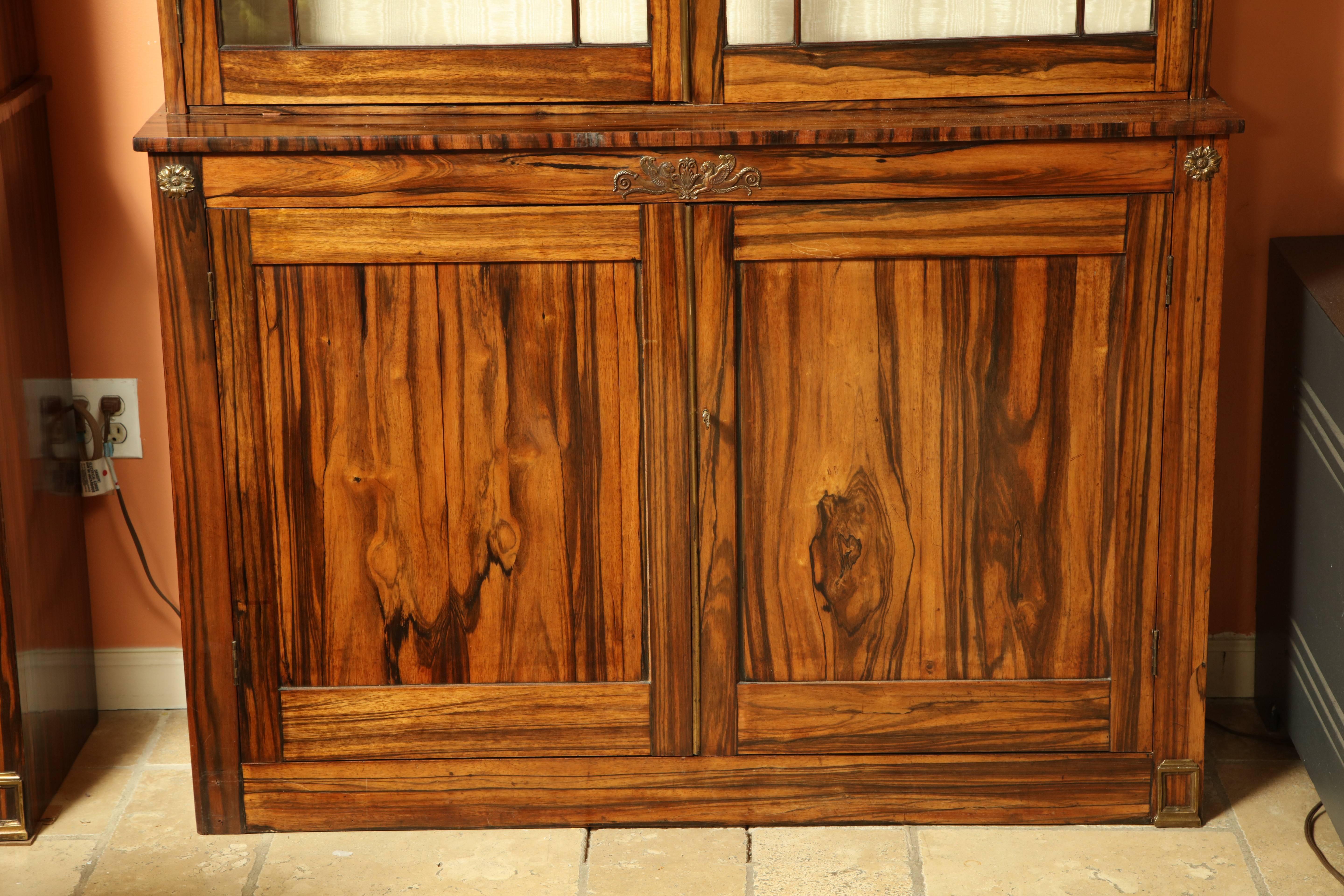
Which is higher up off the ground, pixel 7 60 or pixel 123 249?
pixel 7 60

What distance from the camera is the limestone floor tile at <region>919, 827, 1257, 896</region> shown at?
2.07 metres

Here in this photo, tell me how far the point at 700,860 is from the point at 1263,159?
148 cm

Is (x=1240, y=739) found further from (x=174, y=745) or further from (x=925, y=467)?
(x=174, y=745)

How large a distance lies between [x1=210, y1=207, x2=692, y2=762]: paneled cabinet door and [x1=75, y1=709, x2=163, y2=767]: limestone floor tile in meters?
0.43

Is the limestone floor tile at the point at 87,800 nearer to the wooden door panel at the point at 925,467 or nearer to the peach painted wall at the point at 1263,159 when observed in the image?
the wooden door panel at the point at 925,467

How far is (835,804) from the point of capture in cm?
222

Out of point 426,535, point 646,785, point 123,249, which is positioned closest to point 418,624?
point 426,535

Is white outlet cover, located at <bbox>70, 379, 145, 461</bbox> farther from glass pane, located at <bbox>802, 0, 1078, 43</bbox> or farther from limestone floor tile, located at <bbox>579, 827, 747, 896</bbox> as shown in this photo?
glass pane, located at <bbox>802, 0, 1078, 43</bbox>

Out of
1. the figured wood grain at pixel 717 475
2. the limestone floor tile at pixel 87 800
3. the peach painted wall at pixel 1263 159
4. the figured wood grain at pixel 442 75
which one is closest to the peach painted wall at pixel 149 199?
the peach painted wall at pixel 1263 159

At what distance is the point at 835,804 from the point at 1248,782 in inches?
27.7

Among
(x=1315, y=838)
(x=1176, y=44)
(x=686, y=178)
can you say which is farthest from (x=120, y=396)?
(x=1315, y=838)

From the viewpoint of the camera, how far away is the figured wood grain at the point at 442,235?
199 centimetres

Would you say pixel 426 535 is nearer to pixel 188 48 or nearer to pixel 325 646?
pixel 325 646

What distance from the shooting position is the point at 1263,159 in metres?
2.38
